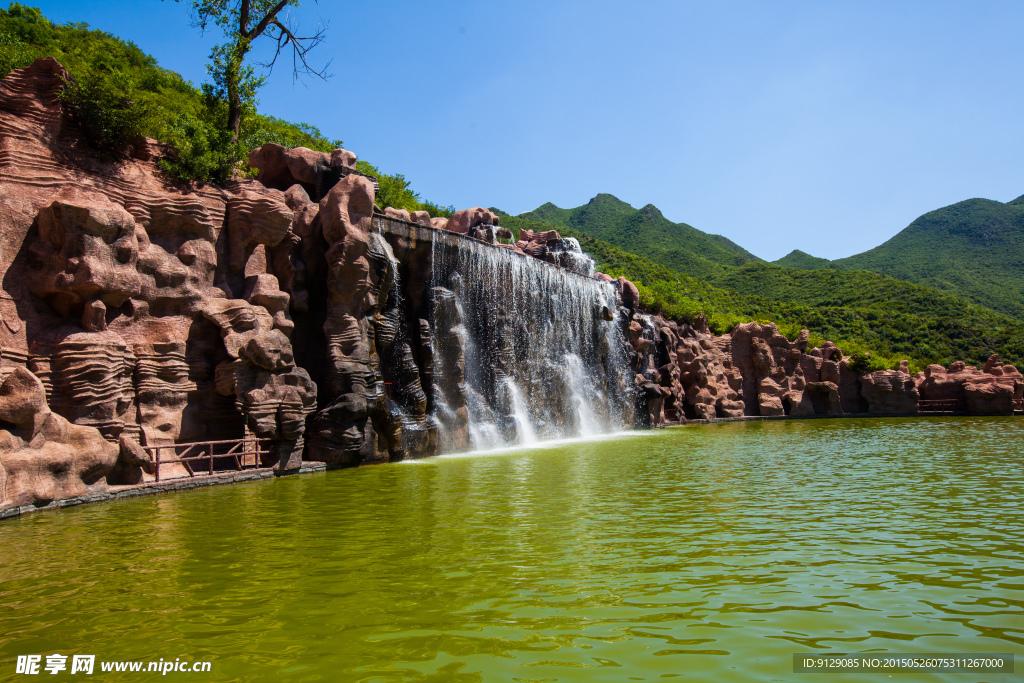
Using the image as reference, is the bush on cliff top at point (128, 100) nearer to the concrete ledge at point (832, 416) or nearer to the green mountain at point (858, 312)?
the concrete ledge at point (832, 416)

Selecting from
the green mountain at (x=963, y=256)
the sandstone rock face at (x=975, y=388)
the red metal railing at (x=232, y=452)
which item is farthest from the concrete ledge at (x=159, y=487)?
the green mountain at (x=963, y=256)

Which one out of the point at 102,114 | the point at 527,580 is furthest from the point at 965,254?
the point at 527,580

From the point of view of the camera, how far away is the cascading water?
20531 mm

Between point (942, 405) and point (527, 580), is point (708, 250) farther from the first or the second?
Result: point (527, 580)

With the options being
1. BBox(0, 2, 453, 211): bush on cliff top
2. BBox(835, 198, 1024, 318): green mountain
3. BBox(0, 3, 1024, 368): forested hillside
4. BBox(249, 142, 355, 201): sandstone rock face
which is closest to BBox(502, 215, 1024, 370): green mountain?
BBox(0, 3, 1024, 368): forested hillside

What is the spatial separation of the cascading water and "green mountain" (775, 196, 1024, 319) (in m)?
65.8

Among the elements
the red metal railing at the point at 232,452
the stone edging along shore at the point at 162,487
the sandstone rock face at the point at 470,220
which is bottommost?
the stone edging along shore at the point at 162,487

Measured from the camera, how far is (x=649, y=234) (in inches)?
3501

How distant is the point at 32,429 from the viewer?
33.9 ft

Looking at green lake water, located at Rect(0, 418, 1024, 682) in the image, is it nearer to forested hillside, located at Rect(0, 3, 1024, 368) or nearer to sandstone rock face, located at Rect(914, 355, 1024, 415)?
forested hillside, located at Rect(0, 3, 1024, 368)

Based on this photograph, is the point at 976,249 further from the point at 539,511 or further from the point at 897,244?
the point at 539,511

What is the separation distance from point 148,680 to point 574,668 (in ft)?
8.71

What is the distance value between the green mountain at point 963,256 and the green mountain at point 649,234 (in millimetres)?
18207

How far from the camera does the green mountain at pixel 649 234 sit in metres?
81.9
